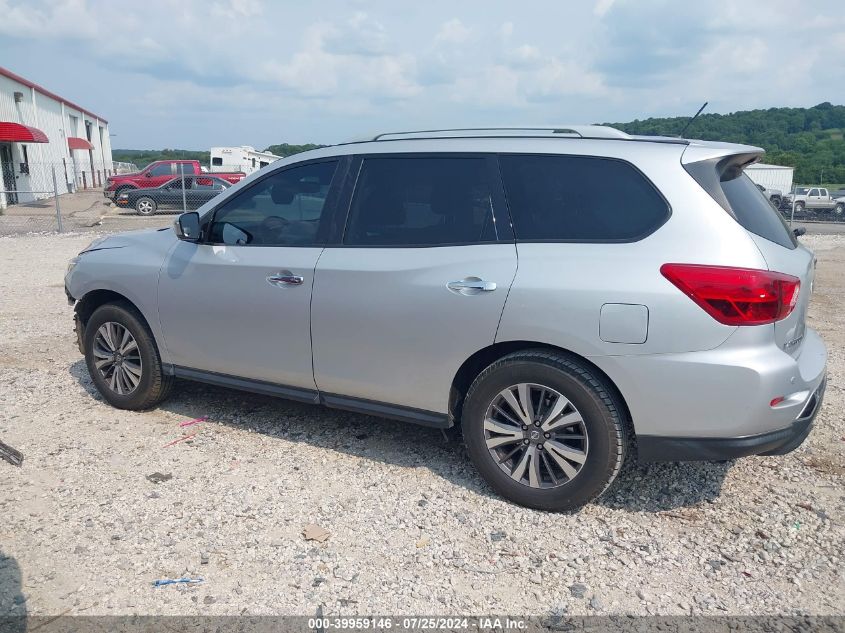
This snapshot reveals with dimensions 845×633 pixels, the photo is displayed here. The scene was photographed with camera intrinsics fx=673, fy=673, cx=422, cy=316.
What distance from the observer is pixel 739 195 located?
3.35m

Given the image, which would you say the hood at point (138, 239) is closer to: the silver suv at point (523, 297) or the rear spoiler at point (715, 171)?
the silver suv at point (523, 297)

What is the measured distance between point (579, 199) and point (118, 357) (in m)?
3.48

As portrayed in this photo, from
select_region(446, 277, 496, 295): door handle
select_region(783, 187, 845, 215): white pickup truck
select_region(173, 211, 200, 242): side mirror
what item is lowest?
select_region(783, 187, 845, 215): white pickup truck

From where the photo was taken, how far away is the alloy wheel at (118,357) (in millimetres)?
4855

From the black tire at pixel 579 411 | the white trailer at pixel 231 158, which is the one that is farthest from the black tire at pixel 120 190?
the black tire at pixel 579 411

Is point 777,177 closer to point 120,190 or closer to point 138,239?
point 120,190

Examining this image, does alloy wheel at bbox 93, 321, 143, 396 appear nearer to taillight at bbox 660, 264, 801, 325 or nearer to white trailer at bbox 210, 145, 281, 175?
taillight at bbox 660, 264, 801, 325

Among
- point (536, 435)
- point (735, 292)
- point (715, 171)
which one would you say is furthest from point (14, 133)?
point (735, 292)

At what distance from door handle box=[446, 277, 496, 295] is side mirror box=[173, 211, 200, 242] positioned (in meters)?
1.86

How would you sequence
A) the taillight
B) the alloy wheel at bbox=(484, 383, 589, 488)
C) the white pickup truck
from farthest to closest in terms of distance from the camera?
the white pickup truck
the alloy wheel at bbox=(484, 383, 589, 488)
the taillight

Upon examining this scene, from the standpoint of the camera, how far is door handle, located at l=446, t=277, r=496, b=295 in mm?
3438

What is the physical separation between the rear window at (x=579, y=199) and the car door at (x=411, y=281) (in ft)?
0.38

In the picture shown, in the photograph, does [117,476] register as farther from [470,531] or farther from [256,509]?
[470,531]

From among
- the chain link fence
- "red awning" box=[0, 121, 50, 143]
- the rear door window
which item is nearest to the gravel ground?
the rear door window
